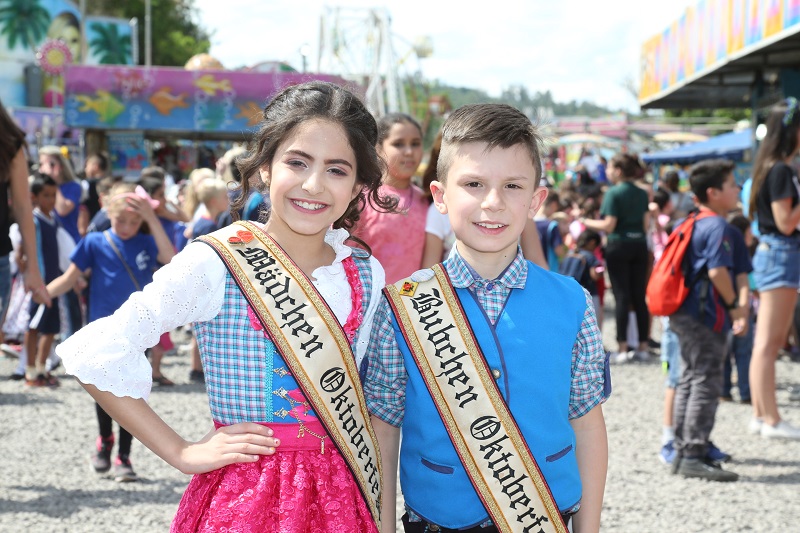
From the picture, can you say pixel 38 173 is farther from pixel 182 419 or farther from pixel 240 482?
pixel 240 482

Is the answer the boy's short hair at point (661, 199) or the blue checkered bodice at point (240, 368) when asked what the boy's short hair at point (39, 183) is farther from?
the boy's short hair at point (661, 199)

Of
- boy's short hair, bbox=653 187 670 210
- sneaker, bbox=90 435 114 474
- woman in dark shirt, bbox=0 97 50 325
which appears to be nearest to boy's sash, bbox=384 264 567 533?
woman in dark shirt, bbox=0 97 50 325

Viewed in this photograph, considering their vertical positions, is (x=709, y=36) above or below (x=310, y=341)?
above

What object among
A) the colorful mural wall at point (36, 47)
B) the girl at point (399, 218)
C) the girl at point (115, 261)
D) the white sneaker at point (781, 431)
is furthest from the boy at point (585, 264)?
the colorful mural wall at point (36, 47)

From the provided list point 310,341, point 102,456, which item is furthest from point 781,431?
point 310,341

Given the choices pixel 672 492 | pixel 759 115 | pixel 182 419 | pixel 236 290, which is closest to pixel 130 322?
pixel 236 290

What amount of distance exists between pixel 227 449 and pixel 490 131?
0.90m

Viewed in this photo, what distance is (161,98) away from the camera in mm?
20484

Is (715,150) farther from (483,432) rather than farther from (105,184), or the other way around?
(483,432)

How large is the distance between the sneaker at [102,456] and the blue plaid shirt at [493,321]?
3394 mm

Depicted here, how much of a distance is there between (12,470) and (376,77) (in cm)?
2305

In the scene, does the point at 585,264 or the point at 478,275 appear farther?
the point at 585,264

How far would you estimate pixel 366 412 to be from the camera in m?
2.18

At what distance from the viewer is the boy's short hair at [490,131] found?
7.09 ft
